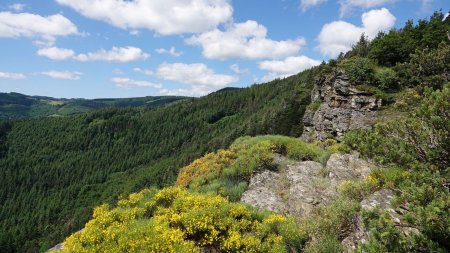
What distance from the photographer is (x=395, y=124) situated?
9.60 metres

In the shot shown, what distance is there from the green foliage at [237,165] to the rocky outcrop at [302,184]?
634 mm

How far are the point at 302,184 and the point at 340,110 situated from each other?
15278 mm

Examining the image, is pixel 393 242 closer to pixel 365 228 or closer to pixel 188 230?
pixel 365 228

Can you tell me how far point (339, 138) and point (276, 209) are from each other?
618 inches

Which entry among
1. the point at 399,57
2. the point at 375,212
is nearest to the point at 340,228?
the point at 375,212

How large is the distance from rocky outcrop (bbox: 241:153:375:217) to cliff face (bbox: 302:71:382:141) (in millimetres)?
9364

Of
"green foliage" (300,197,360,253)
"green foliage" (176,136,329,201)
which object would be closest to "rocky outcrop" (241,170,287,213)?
"green foliage" (176,136,329,201)

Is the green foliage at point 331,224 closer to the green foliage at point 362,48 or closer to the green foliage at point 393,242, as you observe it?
the green foliage at point 393,242

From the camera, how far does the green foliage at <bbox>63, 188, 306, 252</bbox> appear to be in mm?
8297

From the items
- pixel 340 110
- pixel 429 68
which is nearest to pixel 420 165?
pixel 429 68

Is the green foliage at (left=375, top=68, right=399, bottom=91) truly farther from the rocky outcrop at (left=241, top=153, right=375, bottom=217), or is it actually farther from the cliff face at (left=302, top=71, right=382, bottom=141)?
the rocky outcrop at (left=241, top=153, right=375, bottom=217)

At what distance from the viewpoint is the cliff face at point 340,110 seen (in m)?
25.5

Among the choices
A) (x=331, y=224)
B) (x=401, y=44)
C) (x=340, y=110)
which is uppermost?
(x=401, y=44)

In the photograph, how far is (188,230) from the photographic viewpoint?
9250mm
